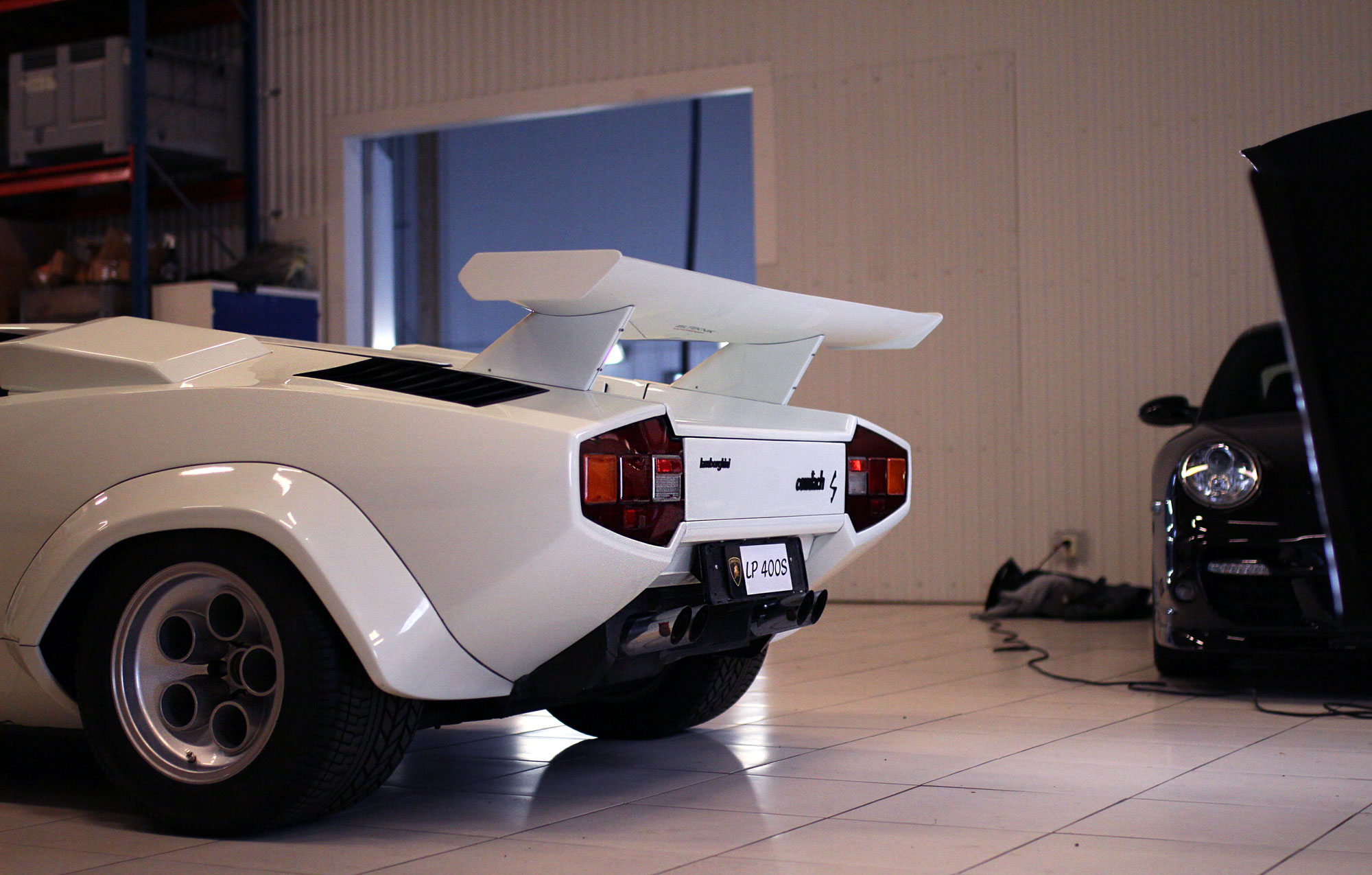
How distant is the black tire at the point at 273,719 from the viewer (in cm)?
254

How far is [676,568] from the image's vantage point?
2791mm

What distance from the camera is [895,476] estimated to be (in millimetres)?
3385

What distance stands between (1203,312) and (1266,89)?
4.18ft

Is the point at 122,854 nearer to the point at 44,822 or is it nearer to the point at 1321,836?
the point at 44,822

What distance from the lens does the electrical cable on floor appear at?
397 centimetres

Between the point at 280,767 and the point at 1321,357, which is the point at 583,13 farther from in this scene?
the point at 1321,357

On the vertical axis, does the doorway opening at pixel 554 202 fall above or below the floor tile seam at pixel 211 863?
above

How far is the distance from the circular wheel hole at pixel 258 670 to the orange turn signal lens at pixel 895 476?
4.96ft

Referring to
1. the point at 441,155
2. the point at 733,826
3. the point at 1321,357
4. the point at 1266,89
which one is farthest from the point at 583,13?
the point at 1321,357

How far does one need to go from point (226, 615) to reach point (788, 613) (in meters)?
1.24

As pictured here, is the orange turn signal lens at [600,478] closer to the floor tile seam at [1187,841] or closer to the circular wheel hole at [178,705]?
the circular wheel hole at [178,705]

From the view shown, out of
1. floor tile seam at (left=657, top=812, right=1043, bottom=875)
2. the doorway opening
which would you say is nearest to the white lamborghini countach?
floor tile seam at (left=657, top=812, right=1043, bottom=875)

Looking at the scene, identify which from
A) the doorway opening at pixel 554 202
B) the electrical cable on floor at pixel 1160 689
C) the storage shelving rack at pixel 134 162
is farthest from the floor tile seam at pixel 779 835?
the storage shelving rack at pixel 134 162

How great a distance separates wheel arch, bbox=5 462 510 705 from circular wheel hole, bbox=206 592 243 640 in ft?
0.53
